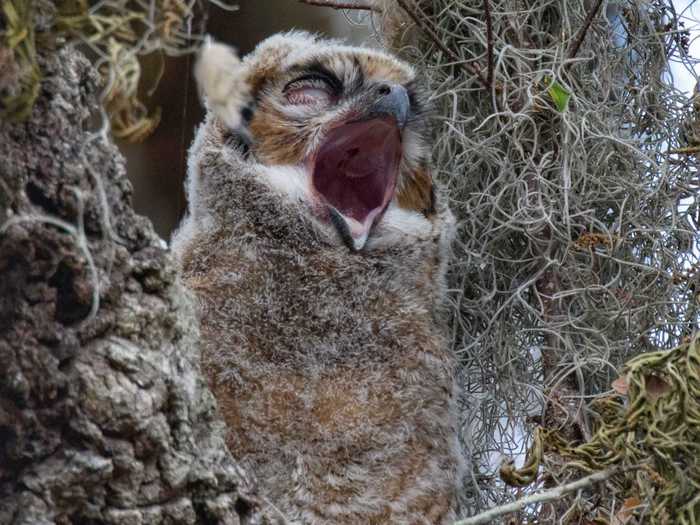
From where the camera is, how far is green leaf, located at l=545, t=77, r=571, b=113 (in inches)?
115

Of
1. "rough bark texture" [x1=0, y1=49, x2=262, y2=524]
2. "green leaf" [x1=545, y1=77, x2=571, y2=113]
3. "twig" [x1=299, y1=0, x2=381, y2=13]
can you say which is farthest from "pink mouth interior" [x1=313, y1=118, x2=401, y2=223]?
"rough bark texture" [x1=0, y1=49, x2=262, y2=524]

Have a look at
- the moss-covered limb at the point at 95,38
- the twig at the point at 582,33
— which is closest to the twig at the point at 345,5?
the twig at the point at 582,33

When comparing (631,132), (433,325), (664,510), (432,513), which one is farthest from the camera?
(631,132)

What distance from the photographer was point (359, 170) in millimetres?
2826

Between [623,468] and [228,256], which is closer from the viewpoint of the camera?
[623,468]

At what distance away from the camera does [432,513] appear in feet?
8.48

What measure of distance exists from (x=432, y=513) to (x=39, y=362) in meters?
1.35

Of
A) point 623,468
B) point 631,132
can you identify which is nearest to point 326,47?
point 631,132

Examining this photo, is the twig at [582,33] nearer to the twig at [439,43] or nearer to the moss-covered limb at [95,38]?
the twig at [439,43]

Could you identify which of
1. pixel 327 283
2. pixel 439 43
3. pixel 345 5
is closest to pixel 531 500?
pixel 327 283

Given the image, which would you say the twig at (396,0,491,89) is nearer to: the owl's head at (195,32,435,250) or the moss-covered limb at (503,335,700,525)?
→ the owl's head at (195,32,435,250)

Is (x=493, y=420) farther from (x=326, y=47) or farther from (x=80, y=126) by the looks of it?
(x=80, y=126)

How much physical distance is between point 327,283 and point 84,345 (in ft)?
4.09

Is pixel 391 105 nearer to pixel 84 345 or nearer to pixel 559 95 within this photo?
pixel 559 95
